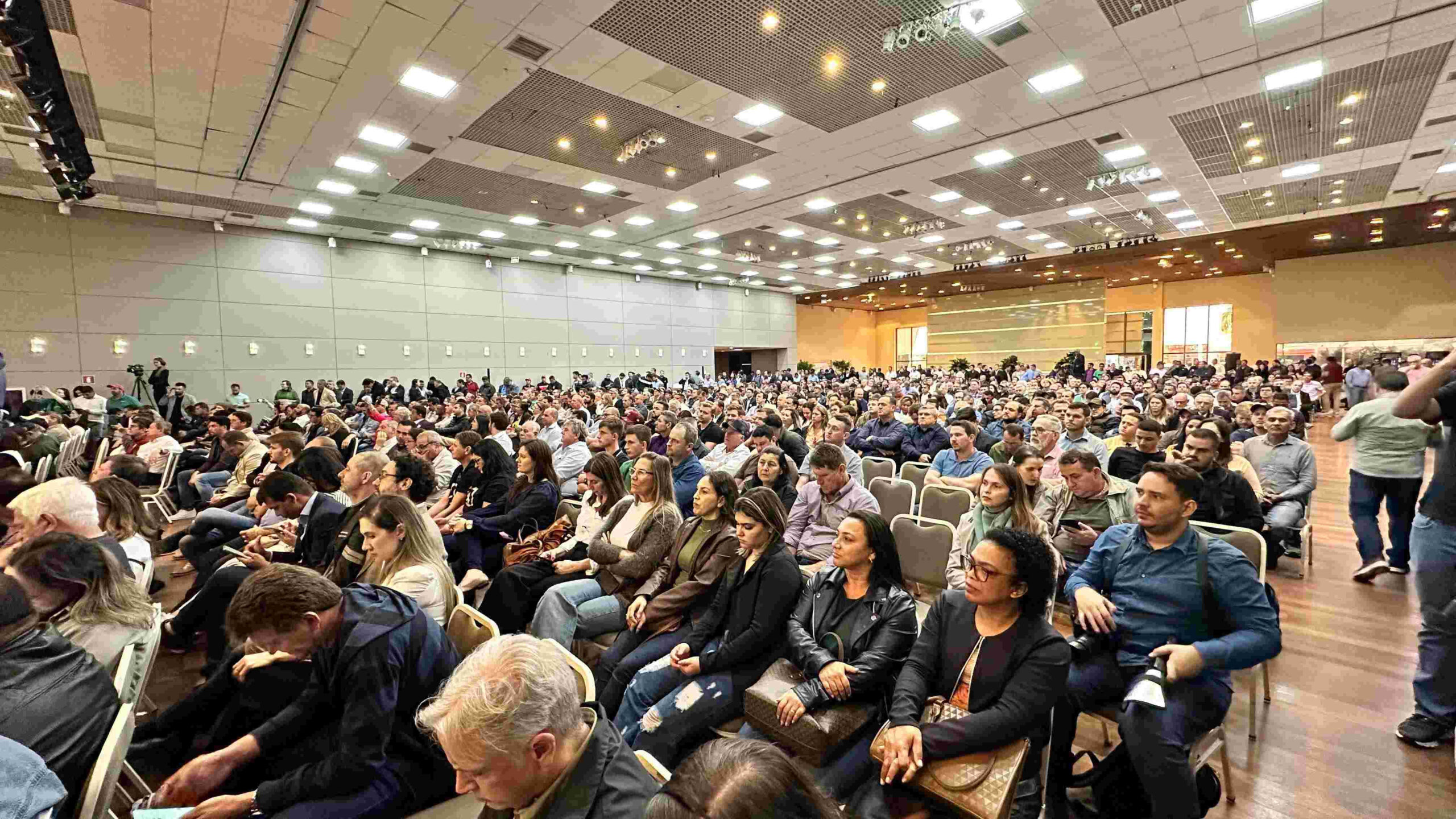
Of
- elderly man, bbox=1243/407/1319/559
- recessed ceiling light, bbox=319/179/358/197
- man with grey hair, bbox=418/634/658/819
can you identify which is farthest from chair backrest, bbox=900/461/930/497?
recessed ceiling light, bbox=319/179/358/197

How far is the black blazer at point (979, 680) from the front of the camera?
67.7 inches

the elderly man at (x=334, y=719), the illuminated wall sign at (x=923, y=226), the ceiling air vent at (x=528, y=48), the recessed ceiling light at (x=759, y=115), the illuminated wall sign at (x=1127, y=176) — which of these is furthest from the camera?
the illuminated wall sign at (x=923, y=226)

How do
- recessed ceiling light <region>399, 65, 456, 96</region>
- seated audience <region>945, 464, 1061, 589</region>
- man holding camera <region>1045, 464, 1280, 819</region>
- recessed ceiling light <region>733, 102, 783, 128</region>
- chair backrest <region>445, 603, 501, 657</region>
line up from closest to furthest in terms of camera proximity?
man holding camera <region>1045, 464, 1280, 819</region> < chair backrest <region>445, 603, 501, 657</region> < seated audience <region>945, 464, 1061, 589</region> < recessed ceiling light <region>399, 65, 456, 96</region> < recessed ceiling light <region>733, 102, 783, 128</region>

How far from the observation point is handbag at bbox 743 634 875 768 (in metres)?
1.90

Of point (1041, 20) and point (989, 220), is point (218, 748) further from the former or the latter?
point (989, 220)

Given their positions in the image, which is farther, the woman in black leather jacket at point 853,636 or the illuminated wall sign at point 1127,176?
the illuminated wall sign at point 1127,176

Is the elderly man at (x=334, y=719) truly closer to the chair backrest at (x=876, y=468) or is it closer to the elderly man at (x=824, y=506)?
the elderly man at (x=824, y=506)

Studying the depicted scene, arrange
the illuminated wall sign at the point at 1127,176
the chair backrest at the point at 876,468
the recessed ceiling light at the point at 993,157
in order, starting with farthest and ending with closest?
the illuminated wall sign at the point at 1127,176 < the recessed ceiling light at the point at 993,157 < the chair backrest at the point at 876,468

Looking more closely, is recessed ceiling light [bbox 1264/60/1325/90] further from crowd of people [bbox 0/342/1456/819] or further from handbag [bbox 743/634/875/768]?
handbag [bbox 743/634/875/768]

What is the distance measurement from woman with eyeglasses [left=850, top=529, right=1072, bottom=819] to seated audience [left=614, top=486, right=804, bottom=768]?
0.58 metres

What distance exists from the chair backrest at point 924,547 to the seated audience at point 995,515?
0.13m

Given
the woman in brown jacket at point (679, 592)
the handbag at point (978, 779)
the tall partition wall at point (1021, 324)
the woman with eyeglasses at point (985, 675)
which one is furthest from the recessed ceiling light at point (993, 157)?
the tall partition wall at point (1021, 324)

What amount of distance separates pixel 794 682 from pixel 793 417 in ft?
21.1

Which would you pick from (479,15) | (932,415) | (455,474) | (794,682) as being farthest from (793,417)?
(794,682)
